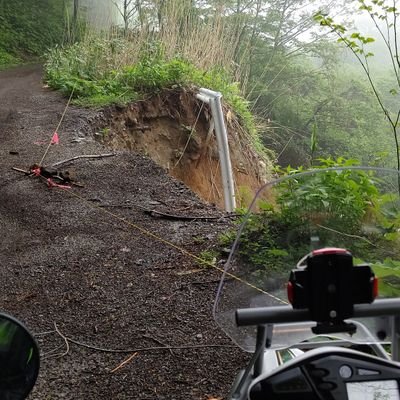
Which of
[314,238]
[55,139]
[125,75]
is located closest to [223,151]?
[55,139]

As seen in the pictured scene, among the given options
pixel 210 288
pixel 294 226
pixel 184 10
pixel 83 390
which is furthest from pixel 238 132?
pixel 294 226

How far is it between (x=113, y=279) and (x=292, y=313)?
231 centimetres

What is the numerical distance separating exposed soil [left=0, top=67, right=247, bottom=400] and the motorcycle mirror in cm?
108

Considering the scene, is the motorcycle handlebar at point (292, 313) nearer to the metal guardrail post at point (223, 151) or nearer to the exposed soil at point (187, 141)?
the metal guardrail post at point (223, 151)

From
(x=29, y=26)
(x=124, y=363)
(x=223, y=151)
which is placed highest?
(x=29, y=26)

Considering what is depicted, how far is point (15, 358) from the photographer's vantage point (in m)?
1.10

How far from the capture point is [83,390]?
2176mm

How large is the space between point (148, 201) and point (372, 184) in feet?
7.22

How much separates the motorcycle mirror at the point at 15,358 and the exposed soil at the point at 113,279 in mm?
1077

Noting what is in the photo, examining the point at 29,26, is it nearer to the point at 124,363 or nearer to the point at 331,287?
the point at 124,363

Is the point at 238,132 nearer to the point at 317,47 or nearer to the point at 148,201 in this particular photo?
the point at 148,201

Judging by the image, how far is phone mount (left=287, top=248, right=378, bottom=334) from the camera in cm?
95

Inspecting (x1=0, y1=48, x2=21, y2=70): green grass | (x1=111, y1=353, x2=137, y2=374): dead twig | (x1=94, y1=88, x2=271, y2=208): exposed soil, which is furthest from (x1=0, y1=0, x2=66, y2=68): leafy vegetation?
(x1=111, y1=353, x2=137, y2=374): dead twig

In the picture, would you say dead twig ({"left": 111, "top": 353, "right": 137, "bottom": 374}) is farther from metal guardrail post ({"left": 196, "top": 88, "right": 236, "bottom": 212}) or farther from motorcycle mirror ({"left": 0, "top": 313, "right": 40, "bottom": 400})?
metal guardrail post ({"left": 196, "top": 88, "right": 236, "bottom": 212})
